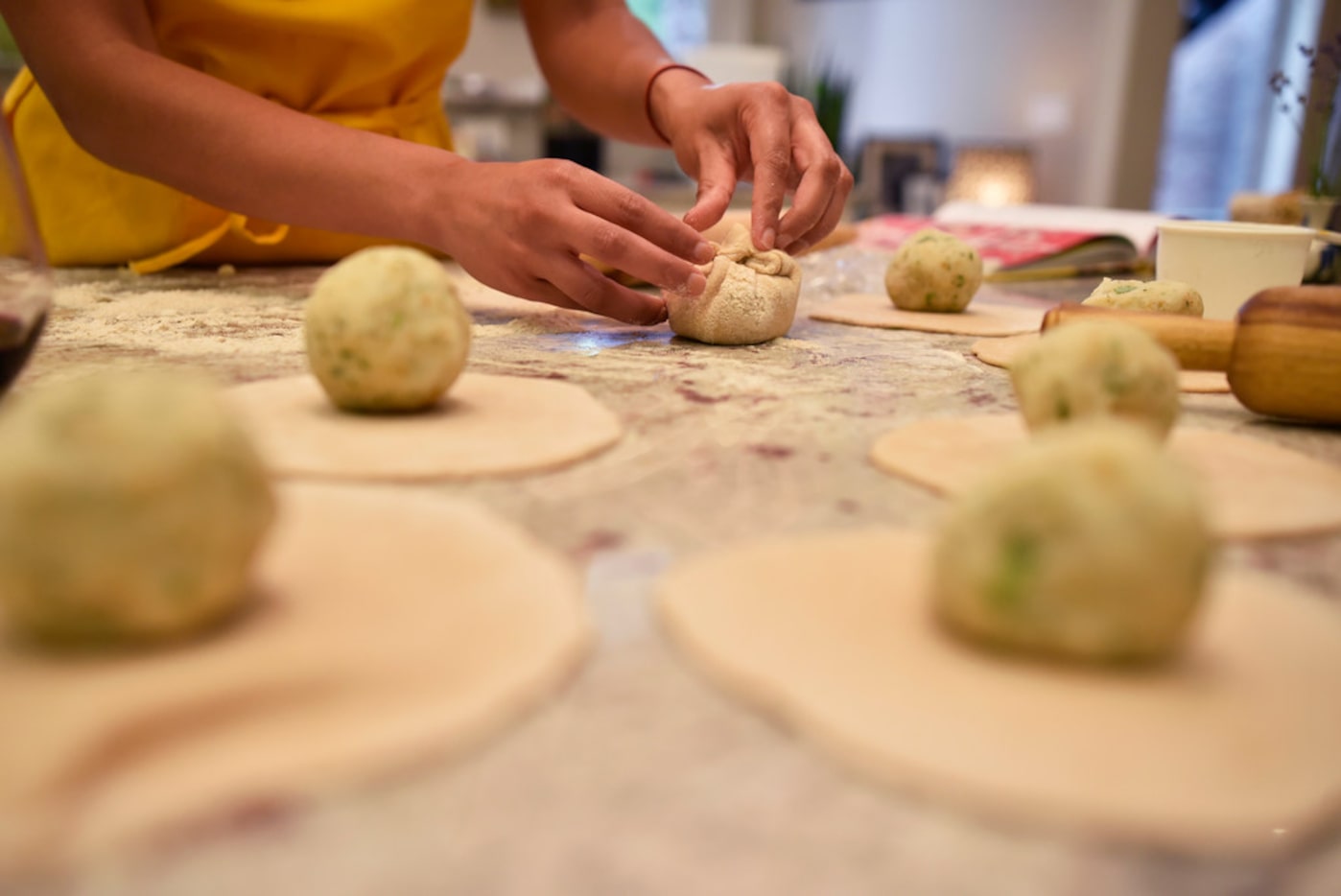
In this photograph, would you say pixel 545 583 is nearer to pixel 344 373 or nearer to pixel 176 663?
pixel 176 663

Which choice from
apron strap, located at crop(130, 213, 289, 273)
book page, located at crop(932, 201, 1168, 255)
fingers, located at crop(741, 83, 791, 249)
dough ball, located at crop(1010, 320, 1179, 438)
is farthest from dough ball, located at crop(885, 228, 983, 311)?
apron strap, located at crop(130, 213, 289, 273)

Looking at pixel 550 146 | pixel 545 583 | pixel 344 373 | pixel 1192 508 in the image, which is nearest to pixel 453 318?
pixel 344 373

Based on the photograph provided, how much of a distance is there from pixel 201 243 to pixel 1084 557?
6.75ft

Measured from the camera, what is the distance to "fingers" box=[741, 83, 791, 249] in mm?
1764

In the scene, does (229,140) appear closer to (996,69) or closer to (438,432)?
(438,432)

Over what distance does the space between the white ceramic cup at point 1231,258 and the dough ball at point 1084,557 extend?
4.65 ft

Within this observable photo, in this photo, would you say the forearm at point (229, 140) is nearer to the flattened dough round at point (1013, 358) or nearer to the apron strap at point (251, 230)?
the apron strap at point (251, 230)

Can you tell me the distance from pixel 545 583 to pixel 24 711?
31cm

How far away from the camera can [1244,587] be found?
0.76m

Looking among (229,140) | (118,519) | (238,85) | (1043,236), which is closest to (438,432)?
(118,519)

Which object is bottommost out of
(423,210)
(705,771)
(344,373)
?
(705,771)

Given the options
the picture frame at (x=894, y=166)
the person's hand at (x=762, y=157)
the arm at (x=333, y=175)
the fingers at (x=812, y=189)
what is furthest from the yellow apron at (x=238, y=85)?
the picture frame at (x=894, y=166)

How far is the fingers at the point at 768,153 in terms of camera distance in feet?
5.79

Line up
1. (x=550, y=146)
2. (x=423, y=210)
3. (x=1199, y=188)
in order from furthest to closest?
(x=1199, y=188) → (x=550, y=146) → (x=423, y=210)
